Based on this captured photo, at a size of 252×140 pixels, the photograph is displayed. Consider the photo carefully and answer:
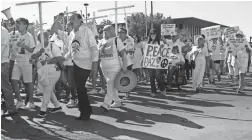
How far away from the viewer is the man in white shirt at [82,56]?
681 cm

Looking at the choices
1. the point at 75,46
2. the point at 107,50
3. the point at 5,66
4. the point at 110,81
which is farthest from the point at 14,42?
the point at 110,81

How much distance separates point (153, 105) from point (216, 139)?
3507 millimetres

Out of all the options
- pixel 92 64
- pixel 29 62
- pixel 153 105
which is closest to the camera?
pixel 92 64

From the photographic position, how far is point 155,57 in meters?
10.5

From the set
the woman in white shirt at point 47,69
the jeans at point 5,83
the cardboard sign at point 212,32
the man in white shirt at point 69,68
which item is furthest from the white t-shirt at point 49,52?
the cardboard sign at point 212,32

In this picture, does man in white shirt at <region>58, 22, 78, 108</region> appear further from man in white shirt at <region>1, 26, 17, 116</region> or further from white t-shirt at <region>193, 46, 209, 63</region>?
white t-shirt at <region>193, 46, 209, 63</region>

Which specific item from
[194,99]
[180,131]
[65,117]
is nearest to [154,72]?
[194,99]

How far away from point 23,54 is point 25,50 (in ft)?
0.32

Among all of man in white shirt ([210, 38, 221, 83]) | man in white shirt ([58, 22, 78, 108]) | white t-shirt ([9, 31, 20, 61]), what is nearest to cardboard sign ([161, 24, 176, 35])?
man in white shirt ([210, 38, 221, 83])

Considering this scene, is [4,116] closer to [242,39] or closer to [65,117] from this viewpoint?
[65,117]

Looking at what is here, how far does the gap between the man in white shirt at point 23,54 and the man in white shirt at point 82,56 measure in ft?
4.36

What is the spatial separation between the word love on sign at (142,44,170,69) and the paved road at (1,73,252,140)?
1.28 metres

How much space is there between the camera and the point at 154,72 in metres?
10.6

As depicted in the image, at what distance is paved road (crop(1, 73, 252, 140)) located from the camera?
19.1 ft
